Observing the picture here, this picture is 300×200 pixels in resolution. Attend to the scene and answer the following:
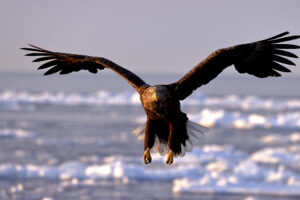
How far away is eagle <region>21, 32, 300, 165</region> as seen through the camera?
781 centimetres

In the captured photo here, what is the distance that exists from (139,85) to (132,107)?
5152cm

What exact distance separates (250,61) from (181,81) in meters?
1.09

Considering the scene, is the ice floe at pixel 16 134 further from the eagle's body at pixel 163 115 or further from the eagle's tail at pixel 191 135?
the eagle's body at pixel 163 115

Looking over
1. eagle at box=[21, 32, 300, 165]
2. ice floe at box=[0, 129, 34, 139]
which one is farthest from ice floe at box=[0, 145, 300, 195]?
eagle at box=[21, 32, 300, 165]

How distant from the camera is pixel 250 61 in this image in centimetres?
858

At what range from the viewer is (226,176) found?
21641 millimetres

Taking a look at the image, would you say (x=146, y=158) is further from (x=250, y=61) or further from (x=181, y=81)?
(x=250, y=61)

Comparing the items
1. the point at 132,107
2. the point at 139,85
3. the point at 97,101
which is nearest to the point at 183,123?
the point at 139,85

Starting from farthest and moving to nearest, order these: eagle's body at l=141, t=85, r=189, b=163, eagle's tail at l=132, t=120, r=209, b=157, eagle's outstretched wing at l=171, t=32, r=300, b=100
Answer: eagle's tail at l=132, t=120, r=209, b=157
eagle's outstretched wing at l=171, t=32, r=300, b=100
eagle's body at l=141, t=85, r=189, b=163

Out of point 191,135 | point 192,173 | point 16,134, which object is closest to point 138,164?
point 192,173

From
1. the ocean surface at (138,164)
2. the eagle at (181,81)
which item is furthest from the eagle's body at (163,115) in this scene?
the ocean surface at (138,164)

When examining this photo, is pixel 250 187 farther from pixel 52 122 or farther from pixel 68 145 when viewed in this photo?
pixel 52 122

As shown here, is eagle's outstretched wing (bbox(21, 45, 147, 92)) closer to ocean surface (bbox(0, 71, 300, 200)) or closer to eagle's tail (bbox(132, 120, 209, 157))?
eagle's tail (bbox(132, 120, 209, 157))

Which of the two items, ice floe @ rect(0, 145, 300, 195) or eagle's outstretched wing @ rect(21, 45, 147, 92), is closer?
eagle's outstretched wing @ rect(21, 45, 147, 92)
